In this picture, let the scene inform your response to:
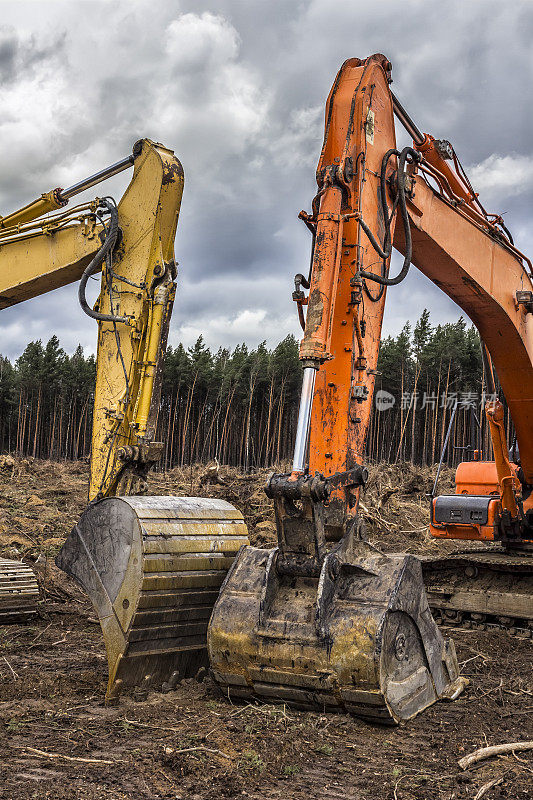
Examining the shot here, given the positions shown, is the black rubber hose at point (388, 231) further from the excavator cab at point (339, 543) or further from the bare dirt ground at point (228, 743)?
the bare dirt ground at point (228, 743)

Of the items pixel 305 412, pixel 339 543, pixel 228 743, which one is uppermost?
pixel 305 412

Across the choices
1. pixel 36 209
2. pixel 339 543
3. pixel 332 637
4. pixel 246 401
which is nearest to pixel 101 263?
pixel 36 209

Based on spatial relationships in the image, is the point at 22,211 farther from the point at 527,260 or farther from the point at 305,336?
the point at 527,260

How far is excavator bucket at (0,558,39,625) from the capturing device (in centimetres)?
784

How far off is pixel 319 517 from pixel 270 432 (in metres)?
44.1

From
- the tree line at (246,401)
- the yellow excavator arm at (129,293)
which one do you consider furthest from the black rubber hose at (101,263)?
the tree line at (246,401)

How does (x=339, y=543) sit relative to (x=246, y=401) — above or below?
below

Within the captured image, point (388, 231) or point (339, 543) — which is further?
point (388, 231)

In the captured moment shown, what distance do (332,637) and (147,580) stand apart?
1342 millimetres

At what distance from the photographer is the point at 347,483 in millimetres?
4762

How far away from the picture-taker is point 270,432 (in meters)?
48.5

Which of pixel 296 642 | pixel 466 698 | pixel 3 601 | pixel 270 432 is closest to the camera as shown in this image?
pixel 296 642

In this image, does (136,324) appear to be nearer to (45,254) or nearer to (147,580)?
(45,254)

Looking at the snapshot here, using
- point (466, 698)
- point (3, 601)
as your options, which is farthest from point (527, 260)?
point (3, 601)
